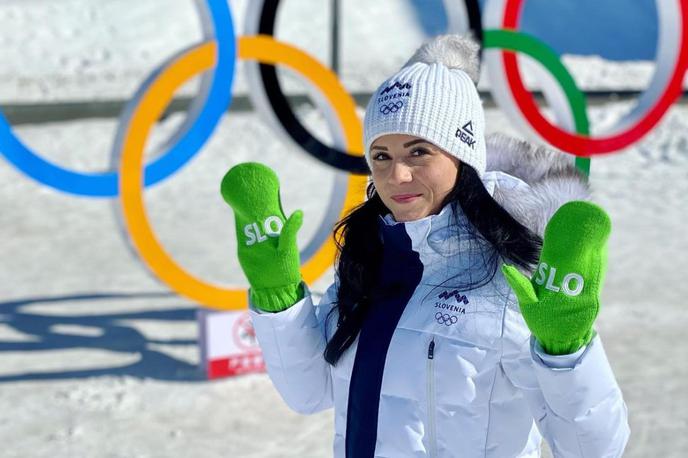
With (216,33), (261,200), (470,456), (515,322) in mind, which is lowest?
(470,456)

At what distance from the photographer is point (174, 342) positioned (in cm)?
529

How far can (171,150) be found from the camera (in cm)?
473

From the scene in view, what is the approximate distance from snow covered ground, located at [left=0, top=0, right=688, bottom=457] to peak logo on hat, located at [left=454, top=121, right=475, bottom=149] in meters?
2.46

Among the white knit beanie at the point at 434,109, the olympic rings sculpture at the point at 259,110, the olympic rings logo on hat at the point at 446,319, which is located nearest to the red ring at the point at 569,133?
the olympic rings sculpture at the point at 259,110

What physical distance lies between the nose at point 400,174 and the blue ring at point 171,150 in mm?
2780

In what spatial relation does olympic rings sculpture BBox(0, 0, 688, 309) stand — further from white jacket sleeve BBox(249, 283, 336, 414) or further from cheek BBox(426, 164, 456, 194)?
cheek BBox(426, 164, 456, 194)

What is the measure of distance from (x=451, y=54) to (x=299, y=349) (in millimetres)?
696

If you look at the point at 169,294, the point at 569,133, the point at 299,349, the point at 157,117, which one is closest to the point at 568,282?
the point at 299,349

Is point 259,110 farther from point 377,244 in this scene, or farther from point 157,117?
point 377,244

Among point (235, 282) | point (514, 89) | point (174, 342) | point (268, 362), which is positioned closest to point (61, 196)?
point (235, 282)

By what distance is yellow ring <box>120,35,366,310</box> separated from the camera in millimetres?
4594

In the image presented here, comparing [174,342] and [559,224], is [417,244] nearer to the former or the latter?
[559,224]

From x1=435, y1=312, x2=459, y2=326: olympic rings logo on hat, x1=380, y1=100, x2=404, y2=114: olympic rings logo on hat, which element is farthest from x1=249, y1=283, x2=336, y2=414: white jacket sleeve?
x1=380, y1=100, x2=404, y2=114: olympic rings logo on hat

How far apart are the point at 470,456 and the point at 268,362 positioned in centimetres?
47
